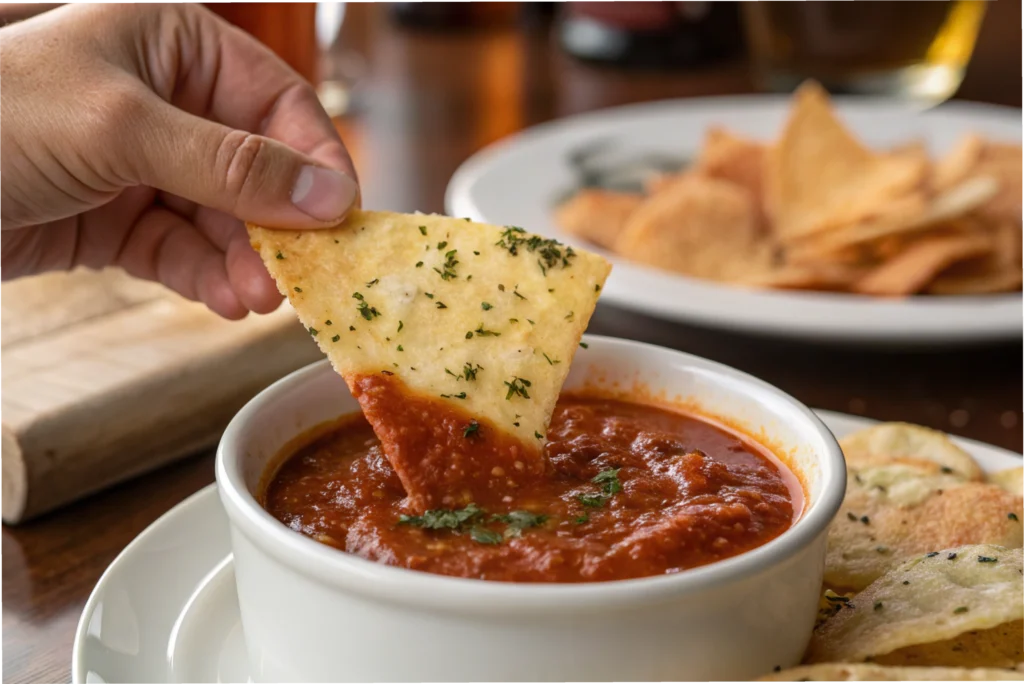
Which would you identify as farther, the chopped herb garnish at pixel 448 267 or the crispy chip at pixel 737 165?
the crispy chip at pixel 737 165

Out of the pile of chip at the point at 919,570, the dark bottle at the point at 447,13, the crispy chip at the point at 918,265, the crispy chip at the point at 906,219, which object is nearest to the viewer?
the pile of chip at the point at 919,570

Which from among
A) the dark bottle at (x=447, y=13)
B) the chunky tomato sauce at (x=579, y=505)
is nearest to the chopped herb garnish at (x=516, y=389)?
the chunky tomato sauce at (x=579, y=505)

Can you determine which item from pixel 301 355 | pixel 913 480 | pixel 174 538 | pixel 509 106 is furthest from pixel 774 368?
pixel 509 106

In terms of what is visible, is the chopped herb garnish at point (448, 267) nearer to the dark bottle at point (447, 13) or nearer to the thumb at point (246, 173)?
the thumb at point (246, 173)

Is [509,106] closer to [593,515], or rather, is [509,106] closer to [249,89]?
[249,89]

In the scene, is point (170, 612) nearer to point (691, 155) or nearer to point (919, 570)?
point (919, 570)

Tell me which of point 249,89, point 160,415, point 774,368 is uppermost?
point 249,89

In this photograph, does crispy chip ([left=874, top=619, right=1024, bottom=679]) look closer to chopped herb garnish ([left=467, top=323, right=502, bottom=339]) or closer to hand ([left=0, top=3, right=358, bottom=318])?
chopped herb garnish ([left=467, top=323, right=502, bottom=339])
